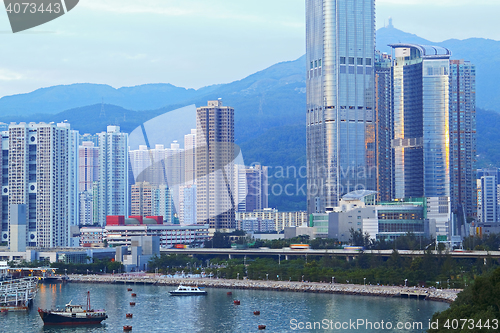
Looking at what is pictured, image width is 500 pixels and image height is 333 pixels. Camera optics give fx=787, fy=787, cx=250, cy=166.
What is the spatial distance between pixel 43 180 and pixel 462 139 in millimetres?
32745

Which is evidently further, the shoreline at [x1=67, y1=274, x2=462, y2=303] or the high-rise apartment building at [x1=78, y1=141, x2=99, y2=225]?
the high-rise apartment building at [x1=78, y1=141, x2=99, y2=225]

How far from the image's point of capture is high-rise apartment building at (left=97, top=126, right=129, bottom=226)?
70.8 meters

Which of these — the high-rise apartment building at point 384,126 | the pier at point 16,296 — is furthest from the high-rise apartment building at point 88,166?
the pier at point 16,296

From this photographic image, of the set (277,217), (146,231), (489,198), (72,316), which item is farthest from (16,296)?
(489,198)

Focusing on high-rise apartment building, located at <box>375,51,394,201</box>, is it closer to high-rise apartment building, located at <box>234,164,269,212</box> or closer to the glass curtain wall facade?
the glass curtain wall facade

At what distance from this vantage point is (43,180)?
168 ft

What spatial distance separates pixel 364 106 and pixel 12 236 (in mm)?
28283

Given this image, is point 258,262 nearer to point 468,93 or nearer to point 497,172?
point 468,93

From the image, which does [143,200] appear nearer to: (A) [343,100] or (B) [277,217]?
(B) [277,217]

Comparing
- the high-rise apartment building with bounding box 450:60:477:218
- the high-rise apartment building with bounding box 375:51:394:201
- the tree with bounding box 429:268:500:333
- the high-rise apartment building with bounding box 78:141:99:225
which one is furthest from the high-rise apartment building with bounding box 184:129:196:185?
the tree with bounding box 429:268:500:333

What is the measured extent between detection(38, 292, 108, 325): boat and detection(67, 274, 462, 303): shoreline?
1104cm

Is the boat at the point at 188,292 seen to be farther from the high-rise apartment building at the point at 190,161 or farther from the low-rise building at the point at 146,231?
the high-rise apartment building at the point at 190,161

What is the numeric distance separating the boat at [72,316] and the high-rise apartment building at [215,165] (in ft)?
118

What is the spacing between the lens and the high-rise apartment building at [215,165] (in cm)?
6250
